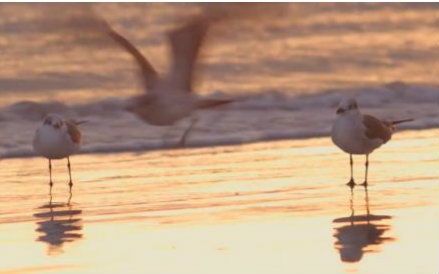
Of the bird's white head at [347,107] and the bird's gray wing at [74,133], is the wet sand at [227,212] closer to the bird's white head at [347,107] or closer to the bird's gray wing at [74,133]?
the bird's gray wing at [74,133]

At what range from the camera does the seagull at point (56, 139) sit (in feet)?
42.6

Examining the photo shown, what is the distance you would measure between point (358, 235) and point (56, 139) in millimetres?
4180

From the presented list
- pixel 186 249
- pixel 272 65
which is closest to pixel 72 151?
pixel 186 249

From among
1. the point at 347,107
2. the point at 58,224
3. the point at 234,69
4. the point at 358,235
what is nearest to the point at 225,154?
the point at 347,107

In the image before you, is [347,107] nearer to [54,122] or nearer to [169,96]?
[169,96]

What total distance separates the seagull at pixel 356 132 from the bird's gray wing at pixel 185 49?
1307 millimetres

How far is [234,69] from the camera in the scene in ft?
63.4

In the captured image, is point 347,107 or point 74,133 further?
point 74,133

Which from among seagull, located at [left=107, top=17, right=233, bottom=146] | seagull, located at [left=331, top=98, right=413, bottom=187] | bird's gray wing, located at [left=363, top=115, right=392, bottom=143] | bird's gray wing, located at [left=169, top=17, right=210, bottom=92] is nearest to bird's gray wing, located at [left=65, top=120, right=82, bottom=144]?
seagull, located at [left=107, top=17, right=233, bottom=146]

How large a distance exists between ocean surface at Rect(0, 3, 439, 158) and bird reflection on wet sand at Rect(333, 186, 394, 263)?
2050 mm

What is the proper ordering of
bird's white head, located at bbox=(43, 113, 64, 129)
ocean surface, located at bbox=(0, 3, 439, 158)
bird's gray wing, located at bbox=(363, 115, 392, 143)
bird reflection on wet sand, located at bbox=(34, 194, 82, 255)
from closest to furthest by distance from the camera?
bird reflection on wet sand, located at bbox=(34, 194, 82, 255) → bird's gray wing, located at bbox=(363, 115, 392, 143) → bird's white head, located at bbox=(43, 113, 64, 129) → ocean surface, located at bbox=(0, 3, 439, 158)

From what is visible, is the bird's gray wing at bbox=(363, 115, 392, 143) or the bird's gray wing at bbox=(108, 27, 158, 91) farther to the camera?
the bird's gray wing at bbox=(108, 27, 158, 91)

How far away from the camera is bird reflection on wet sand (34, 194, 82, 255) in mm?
9570

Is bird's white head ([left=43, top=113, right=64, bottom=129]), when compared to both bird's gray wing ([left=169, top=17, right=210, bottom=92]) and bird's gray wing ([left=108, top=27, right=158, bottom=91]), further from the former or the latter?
bird's gray wing ([left=169, top=17, right=210, bottom=92])
